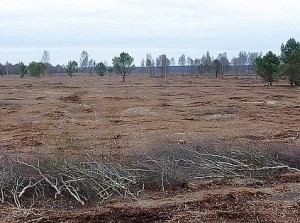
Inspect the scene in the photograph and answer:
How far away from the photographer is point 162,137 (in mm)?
14516

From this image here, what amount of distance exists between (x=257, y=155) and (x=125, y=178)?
308 cm

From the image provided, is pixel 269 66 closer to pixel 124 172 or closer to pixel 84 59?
pixel 124 172

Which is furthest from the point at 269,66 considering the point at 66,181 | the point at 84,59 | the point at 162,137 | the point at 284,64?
the point at 84,59

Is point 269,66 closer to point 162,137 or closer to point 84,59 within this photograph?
point 162,137

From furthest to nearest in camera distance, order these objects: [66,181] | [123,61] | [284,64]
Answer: [123,61] < [284,64] < [66,181]

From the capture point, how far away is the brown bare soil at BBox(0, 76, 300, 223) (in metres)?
7.55

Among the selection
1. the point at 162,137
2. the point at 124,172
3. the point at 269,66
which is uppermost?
the point at 269,66

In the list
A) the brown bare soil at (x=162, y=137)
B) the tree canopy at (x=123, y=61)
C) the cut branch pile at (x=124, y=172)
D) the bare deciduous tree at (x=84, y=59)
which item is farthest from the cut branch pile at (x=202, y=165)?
the bare deciduous tree at (x=84, y=59)

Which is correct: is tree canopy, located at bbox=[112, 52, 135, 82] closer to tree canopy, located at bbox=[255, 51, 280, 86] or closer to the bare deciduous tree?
tree canopy, located at bbox=[255, 51, 280, 86]

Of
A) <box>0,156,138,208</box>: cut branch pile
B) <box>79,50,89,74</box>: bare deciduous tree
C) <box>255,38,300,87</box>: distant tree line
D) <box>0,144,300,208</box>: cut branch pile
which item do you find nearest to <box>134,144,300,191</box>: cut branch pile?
<box>0,144,300,208</box>: cut branch pile

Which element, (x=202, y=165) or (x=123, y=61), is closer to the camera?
(x=202, y=165)

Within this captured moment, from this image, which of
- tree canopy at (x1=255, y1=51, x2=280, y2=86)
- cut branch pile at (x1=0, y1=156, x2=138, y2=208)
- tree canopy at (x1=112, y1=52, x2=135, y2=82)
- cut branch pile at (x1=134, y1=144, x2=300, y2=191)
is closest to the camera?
cut branch pile at (x1=0, y1=156, x2=138, y2=208)

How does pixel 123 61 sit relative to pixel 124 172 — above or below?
above

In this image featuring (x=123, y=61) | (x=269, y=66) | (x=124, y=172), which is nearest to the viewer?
(x=124, y=172)
